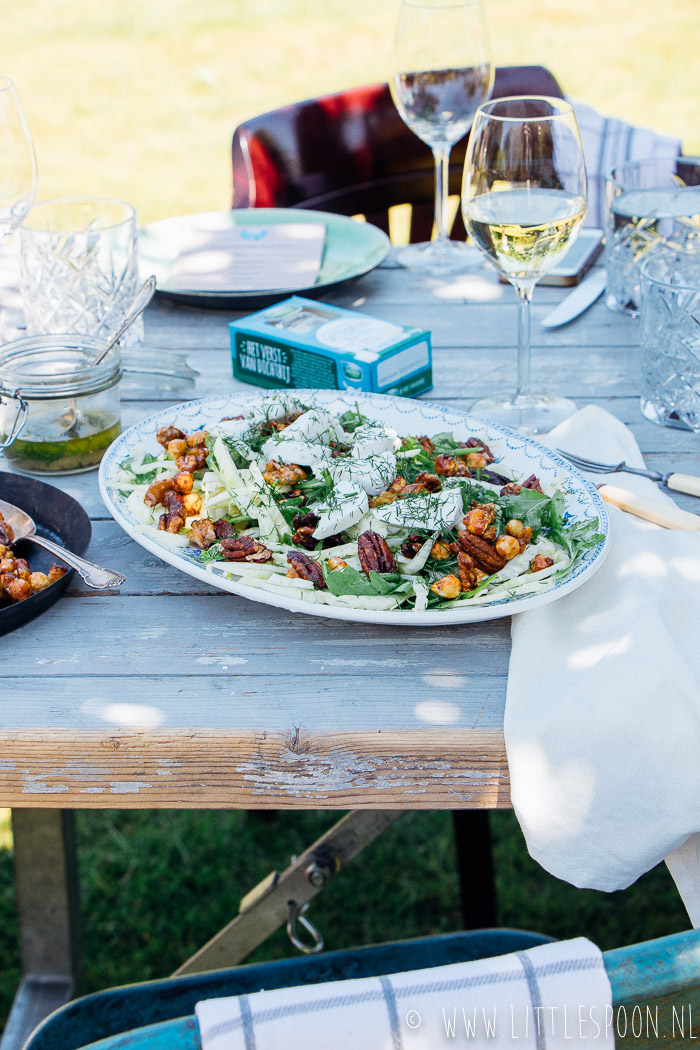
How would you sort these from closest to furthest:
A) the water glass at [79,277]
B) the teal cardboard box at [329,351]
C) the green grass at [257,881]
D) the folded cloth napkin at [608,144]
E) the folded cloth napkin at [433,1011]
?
the folded cloth napkin at [433,1011] → the teal cardboard box at [329,351] → the water glass at [79,277] → the green grass at [257,881] → the folded cloth napkin at [608,144]

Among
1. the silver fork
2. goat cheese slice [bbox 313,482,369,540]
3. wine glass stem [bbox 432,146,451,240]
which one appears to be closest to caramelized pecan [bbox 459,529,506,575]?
goat cheese slice [bbox 313,482,369,540]

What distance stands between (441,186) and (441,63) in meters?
0.21

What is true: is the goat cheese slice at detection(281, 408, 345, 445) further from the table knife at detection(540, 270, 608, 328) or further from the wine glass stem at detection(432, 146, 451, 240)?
the wine glass stem at detection(432, 146, 451, 240)

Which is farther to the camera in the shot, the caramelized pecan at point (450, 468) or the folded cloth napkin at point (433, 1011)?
the caramelized pecan at point (450, 468)

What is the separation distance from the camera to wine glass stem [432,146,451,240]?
1926 millimetres

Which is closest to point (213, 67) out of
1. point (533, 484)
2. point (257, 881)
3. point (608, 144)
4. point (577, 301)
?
point (608, 144)

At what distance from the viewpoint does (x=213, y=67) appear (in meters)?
7.63

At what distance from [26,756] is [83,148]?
6037mm

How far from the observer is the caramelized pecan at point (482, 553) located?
99 centimetres

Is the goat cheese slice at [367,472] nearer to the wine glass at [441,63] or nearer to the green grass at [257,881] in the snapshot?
the wine glass at [441,63]

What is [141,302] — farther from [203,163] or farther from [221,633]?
[203,163]

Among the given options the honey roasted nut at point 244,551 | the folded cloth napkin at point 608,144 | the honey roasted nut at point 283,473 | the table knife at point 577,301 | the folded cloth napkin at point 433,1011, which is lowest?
the folded cloth napkin at point 608,144

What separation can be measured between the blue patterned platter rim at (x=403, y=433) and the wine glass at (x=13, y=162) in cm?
40

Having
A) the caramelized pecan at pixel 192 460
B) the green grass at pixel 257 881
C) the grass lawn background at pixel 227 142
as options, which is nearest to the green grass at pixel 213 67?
the grass lawn background at pixel 227 142
